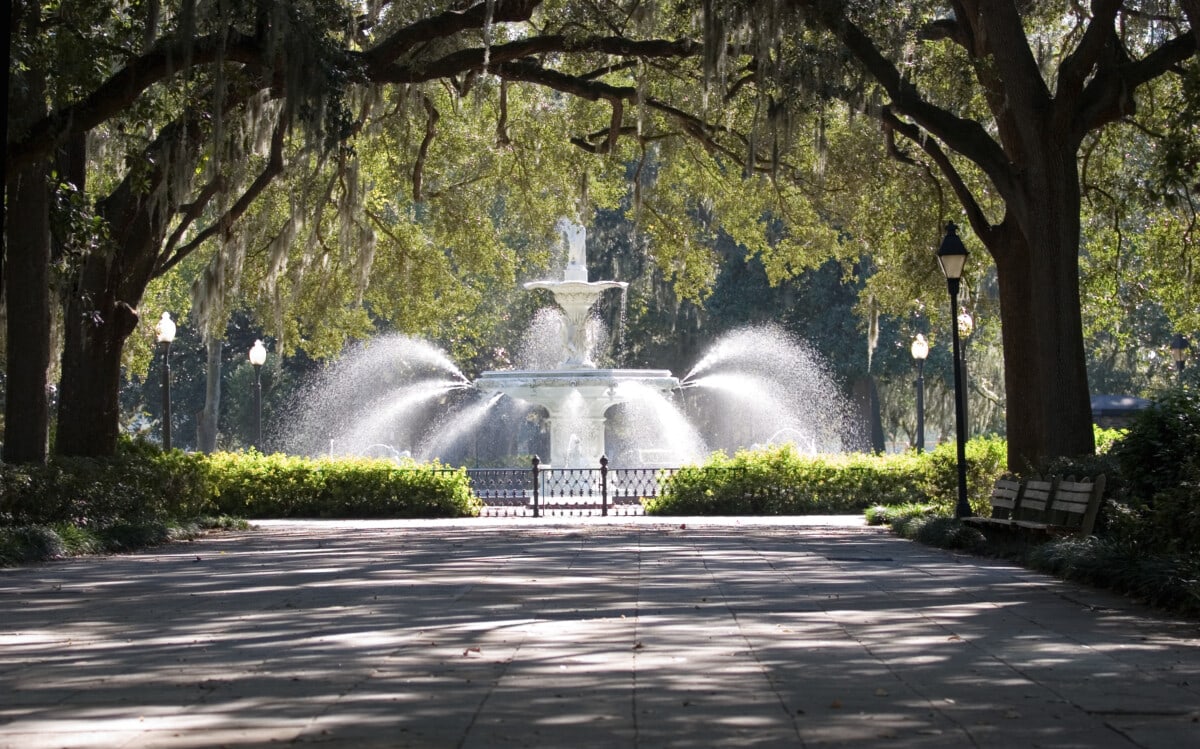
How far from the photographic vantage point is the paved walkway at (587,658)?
541 cm

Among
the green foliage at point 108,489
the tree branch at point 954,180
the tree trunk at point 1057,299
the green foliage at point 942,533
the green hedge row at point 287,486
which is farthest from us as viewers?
the green hedge row at point 287,486

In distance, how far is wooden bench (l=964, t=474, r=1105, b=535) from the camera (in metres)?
12.5

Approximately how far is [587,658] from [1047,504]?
7.84 metres

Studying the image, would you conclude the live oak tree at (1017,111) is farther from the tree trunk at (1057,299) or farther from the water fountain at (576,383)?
the water fountain at (576,383)

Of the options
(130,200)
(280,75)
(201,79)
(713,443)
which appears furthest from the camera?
(713,443)

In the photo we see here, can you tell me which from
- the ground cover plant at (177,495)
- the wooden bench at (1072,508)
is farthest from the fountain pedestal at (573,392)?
the wooden bench at (1072,508)

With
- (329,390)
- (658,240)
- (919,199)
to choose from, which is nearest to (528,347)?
(329,390)

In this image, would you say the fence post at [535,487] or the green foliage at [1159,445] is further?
the fence post at [535,487]

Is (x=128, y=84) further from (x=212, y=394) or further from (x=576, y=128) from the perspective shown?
(x=212, y=394)

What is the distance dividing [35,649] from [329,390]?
46364 millimetres

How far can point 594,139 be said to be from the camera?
24.1 meters

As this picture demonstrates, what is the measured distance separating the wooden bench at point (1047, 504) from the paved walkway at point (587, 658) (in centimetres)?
76

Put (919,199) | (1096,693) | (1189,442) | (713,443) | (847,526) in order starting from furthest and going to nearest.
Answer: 1. (713,443)
2. (919,199)
3. (847,526)
4. (1189,442)
5. (1096,693)

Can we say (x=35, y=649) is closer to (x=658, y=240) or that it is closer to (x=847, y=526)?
(x=847, y=526)
